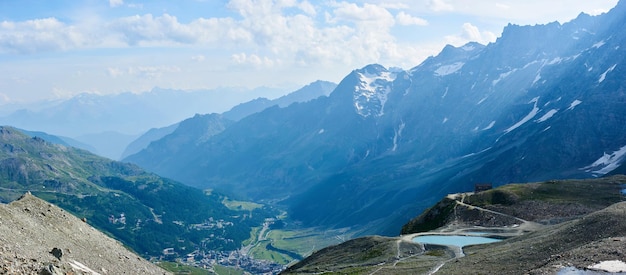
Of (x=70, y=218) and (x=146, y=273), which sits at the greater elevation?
(x=70, y=218)

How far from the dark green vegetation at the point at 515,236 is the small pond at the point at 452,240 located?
12.0 ft

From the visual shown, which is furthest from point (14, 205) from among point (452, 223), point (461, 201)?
point (461, 201)

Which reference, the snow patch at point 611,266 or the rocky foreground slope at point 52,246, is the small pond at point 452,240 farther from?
the rocky foreground slope at point 52,246

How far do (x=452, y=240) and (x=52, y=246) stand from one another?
84.3m

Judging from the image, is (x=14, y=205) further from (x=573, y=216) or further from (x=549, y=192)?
(x=549, y=192)

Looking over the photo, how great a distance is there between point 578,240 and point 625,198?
253 ft

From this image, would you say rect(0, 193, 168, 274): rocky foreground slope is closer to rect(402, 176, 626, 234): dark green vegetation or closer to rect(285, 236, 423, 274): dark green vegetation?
rect(285, 236, 423, 274): dark green vegetation

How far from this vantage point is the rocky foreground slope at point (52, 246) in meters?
45.7

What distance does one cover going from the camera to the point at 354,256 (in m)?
109

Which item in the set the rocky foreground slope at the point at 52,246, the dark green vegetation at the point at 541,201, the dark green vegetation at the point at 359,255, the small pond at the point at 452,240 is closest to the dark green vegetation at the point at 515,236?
the dark green vegetation at the point at 359,255

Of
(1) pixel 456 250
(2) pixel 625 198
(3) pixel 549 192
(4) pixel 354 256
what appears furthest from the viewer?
(3) pixel 549 192

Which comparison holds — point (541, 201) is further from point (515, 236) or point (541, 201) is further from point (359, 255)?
point (359, 255)

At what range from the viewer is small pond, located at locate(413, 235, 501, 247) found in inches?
4405

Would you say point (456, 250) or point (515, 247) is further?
point (456, 250)
